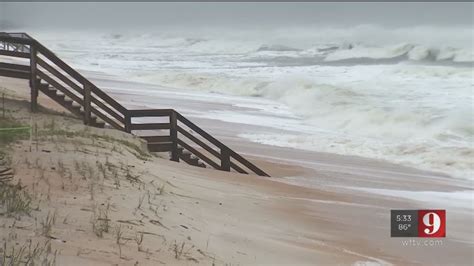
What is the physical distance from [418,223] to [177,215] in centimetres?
357

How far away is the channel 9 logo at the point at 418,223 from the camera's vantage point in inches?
312

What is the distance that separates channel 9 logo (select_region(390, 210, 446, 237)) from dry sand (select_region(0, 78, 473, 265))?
0.18 metres

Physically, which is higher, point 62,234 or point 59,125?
point 59,125

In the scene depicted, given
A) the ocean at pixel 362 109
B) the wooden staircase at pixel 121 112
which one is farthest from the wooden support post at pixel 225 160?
the ocean at pixel 362 109

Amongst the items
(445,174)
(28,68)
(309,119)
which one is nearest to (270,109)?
(309,119)

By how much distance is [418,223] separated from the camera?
8.06m

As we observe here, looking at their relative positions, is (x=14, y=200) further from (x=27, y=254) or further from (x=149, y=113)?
(x=149, y=113)

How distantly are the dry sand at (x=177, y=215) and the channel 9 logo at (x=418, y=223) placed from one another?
175 mm

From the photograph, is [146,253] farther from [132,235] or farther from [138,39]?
[138,39]

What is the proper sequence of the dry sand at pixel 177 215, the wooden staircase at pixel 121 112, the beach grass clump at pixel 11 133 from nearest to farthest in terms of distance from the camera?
1. the dry sand at pixel 177 215
2. the beach grass clump at pixel 11 133
3. the wooden staircase at pixel 121 112

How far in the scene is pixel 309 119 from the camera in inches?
871

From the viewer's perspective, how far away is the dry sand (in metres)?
4.96

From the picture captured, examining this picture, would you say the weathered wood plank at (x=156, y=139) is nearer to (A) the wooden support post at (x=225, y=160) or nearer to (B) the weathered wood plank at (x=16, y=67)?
(A) the wooden support post at (x=225, y=160)

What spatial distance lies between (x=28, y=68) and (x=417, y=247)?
8266 mm
